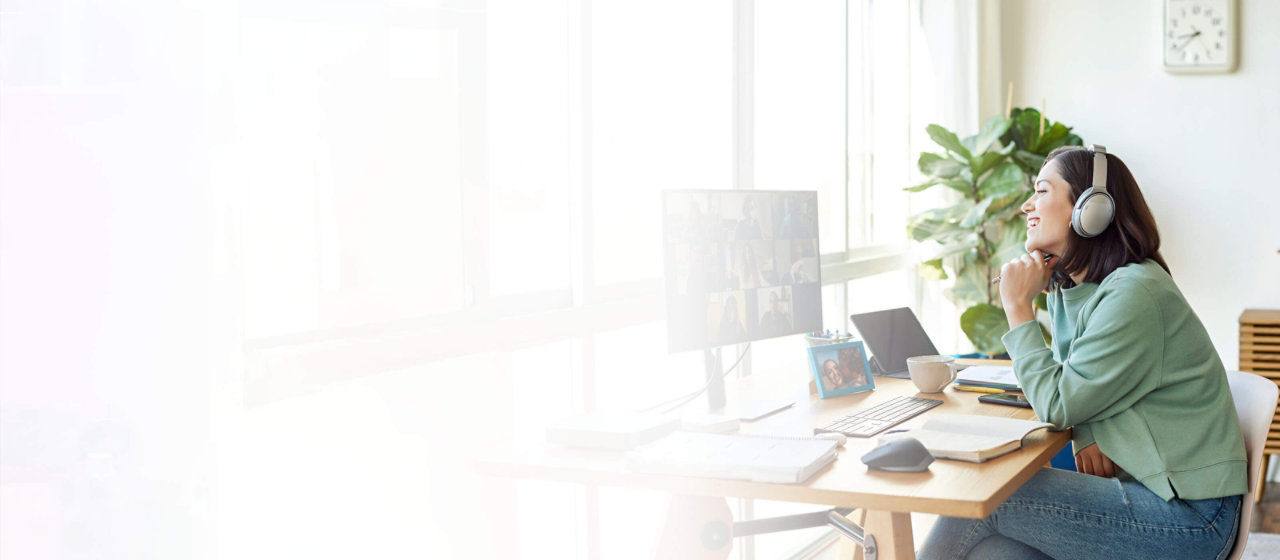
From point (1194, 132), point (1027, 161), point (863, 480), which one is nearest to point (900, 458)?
point (863, 480)

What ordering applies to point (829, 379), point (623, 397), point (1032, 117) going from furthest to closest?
point (1032, 117)
point (623, 397)
point (829, 379)

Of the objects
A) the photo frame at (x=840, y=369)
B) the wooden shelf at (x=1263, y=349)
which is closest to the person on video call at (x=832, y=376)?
the photo frame at (x=840, y=369)

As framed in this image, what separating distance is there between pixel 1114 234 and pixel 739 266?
25.9 inches

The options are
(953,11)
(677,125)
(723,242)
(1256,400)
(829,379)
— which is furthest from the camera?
(953,11)

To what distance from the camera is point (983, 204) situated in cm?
389

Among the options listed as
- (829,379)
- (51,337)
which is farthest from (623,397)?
(51,337)

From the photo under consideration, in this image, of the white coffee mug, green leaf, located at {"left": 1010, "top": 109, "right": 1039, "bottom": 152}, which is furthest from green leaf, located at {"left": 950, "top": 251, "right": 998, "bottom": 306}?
the white coffee mug

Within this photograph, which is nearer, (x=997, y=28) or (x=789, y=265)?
(x=789, y=265)

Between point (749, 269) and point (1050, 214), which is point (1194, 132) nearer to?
point (1050, 214)

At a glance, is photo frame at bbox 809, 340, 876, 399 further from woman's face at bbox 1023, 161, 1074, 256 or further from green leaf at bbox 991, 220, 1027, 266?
green leaf at bbox 991, 220, 1027, 266

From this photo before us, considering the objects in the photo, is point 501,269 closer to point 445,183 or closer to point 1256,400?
point 445,183

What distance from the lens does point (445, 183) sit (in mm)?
1870

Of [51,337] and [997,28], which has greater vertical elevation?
[997,28]

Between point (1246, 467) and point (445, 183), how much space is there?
142 centimetres
